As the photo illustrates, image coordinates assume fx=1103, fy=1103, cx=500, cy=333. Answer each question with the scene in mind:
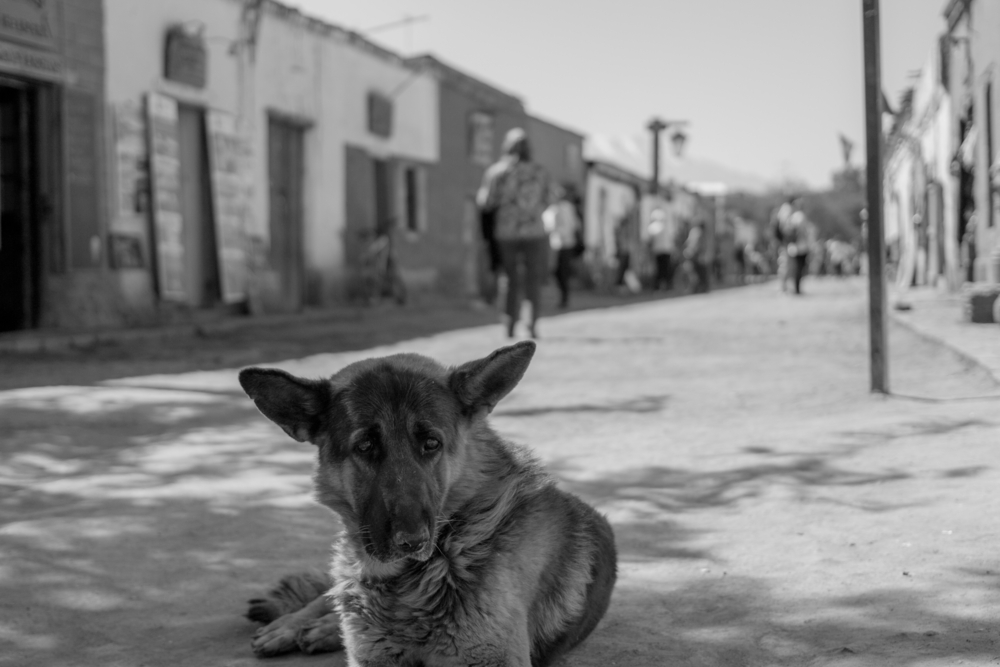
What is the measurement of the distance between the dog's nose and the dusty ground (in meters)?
0.74

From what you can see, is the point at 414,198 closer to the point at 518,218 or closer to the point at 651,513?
the point at 518,218

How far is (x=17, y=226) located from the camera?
40.2 feet

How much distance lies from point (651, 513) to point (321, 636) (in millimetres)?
1875

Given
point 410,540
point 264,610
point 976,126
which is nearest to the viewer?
point 410,540

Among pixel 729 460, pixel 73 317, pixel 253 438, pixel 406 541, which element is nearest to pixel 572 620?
pixel 406 541

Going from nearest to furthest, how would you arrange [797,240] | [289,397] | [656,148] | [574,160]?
[289,397] → [797,240] → [574,160] → [656,148]

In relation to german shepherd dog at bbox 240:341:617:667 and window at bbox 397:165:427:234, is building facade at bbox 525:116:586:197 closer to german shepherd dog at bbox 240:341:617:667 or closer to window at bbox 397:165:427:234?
window at bbox 397:165:427:234

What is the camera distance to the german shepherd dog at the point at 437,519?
2631mm

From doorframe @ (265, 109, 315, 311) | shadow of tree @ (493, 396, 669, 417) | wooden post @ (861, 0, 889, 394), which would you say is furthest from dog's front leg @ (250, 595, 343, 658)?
doorframe @ (265, 109, 315, 311)

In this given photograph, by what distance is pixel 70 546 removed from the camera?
4.12 metres

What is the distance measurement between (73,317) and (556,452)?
27.5 ft

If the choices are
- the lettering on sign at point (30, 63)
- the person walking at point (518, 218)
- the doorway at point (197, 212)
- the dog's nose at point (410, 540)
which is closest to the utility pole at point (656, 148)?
the doorway at point (197, 212)

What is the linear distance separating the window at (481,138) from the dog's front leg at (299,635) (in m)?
23.5

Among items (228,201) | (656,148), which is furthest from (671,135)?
(228,201)
